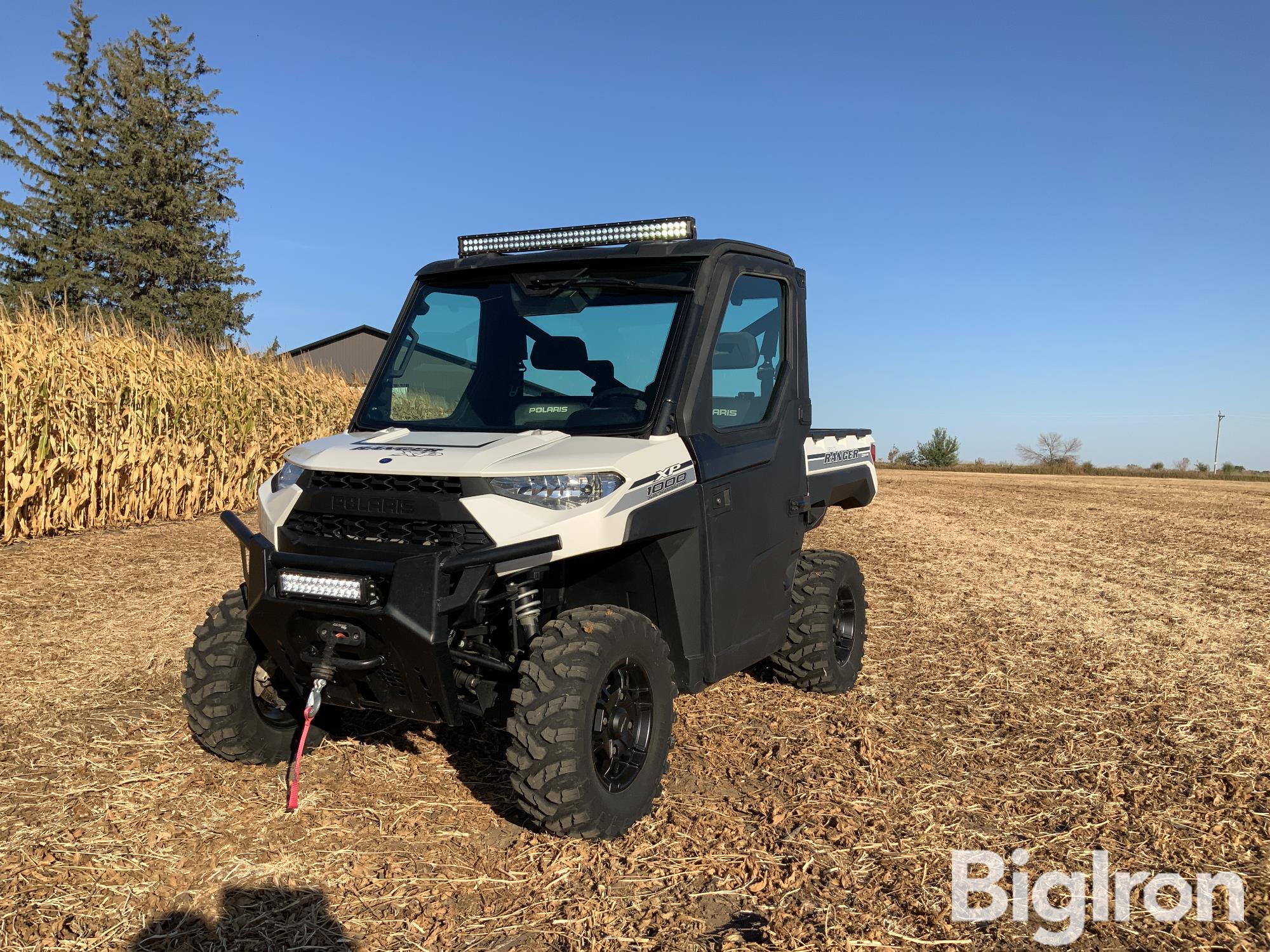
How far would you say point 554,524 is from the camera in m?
3.66

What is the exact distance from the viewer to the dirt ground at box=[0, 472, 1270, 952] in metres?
3.27

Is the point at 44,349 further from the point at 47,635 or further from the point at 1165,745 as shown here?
the point at 1165,745

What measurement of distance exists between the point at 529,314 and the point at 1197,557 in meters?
10.0

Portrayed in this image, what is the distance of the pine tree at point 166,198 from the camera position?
40719 millimetres

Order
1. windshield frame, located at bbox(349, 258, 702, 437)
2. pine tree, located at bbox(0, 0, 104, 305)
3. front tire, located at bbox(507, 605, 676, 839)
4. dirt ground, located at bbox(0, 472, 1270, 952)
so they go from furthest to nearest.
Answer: pine tree, located at bbox(0, 0, 104, 305) < windshield frame, located at bbox(349, 258, 702, 437) < front tire, located at bbox(507, 605, 676, 839) < dirt ground, located at bbox(0, 472, 1270, 952)

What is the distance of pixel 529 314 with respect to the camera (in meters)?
4.82

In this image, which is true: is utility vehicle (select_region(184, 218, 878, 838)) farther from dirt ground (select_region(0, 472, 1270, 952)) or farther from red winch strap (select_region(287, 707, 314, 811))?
dirt ground (select_region(0, 472, 1270, 952))

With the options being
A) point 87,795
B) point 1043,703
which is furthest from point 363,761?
point 1043,703

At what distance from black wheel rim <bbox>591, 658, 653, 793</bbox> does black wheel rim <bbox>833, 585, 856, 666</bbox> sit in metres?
2.35

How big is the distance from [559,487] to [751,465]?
1223mm

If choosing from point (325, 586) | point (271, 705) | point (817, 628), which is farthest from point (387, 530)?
point (817, 628)

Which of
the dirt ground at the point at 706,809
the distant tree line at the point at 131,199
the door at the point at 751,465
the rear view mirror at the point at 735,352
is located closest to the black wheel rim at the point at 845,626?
the dirt ground at the point at 706,809

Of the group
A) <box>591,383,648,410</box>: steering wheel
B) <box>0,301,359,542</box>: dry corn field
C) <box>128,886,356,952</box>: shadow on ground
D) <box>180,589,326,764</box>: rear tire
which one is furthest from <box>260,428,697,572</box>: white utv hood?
<box>0,301,359,542</box>: dry corn field

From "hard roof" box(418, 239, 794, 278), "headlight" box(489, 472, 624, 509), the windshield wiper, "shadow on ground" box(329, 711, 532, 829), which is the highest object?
"hard roof" box(418, 239, 794, 278)
